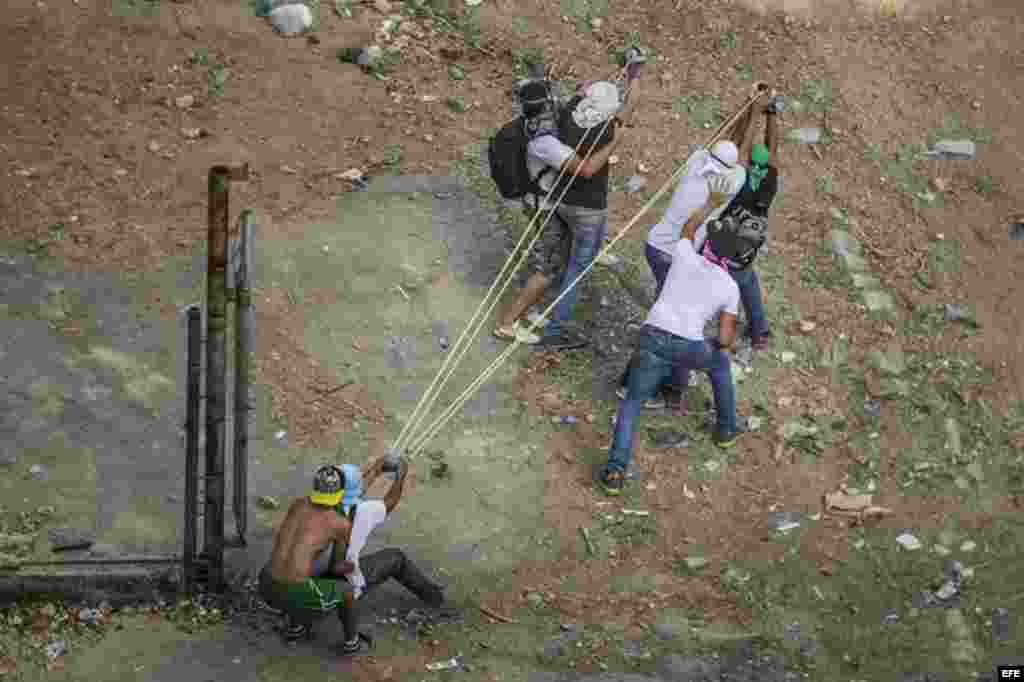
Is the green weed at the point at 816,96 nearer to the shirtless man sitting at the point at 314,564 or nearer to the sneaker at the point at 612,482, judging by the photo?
the sneaker at the point at 612,482

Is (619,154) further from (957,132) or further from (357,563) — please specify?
(357,563)

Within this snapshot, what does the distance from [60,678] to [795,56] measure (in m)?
7.80

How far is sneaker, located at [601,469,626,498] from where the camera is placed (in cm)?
922

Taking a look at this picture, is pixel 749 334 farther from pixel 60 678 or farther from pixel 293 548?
pixel 60 678

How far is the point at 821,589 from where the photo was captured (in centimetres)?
895

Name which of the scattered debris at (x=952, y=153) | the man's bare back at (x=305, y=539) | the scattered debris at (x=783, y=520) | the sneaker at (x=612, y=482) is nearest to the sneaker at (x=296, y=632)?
the man's bare back at (x=305, y=539)

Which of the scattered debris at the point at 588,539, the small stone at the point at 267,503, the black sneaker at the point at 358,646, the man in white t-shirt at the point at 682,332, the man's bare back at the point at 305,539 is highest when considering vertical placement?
the man in white t-shirt at the point at 682,332

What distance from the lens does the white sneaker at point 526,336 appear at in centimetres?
1013

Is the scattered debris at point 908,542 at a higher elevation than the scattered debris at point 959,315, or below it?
below

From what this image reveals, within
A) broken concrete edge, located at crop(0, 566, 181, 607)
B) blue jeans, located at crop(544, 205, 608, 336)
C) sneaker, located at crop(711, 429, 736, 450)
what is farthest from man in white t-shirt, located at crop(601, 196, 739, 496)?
broken concrete edge, located at crop(0, 566, 181, 607)

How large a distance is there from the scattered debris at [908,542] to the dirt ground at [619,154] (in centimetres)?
14

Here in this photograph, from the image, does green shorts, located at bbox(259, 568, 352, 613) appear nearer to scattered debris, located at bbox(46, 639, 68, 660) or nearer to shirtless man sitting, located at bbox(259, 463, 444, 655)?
shirtless man sitting, located at bbox(259, 463, 444, 655)

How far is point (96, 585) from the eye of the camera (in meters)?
7.98

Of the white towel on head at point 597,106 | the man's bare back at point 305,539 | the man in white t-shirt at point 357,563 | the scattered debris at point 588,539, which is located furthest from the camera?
the white towel on head at point 597,106
